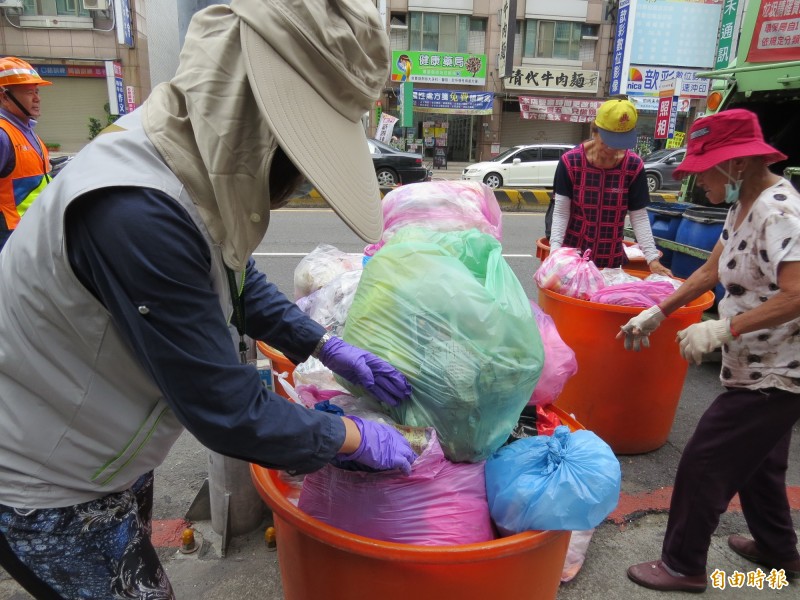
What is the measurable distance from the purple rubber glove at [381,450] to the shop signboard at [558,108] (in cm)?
2241

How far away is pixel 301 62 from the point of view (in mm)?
892

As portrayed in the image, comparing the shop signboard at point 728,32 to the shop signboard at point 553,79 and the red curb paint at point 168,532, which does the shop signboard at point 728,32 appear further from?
the red curb paint at point 168,532

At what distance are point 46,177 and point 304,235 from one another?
5.07 metres

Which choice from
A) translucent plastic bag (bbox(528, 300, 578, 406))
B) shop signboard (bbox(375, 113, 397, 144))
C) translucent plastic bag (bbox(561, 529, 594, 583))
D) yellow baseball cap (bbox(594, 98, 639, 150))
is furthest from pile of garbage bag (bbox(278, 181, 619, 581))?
shop signboard (bbox(375, 113, 397, 144))

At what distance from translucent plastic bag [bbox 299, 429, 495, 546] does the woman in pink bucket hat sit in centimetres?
101

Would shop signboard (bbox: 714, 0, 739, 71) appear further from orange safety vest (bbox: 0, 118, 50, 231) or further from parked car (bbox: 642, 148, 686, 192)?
orange safety vest (bbox: 0, 118, 50, 231)

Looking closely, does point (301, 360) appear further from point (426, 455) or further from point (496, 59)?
point (496, 59)

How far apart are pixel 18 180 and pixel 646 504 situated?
349 cm

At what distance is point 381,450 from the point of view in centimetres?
121

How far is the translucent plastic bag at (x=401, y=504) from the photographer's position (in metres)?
1.29

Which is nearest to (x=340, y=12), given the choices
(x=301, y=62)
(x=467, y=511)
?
(x=301, y=62)

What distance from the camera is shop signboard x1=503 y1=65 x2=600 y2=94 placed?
862 inches

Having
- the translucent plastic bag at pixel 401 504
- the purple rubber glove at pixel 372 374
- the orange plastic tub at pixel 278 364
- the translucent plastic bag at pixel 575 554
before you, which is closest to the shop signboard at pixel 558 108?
the orange plastic tub at pixel 278 364

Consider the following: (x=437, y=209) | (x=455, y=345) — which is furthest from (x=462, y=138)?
(x=455, y=345)
